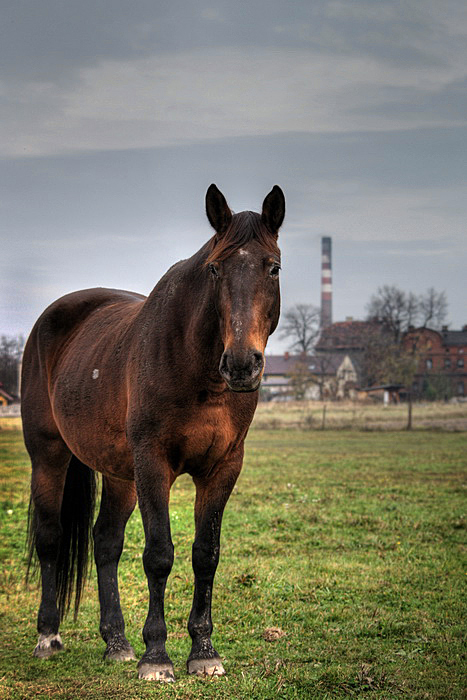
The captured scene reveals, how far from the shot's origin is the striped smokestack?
96875 millimetres

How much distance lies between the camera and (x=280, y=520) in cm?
1054

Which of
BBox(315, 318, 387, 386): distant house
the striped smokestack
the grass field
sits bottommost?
the grass field

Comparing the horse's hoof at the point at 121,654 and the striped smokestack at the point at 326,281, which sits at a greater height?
the striped smokestack at the point at 326,281

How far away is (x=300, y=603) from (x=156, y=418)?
3062 mm

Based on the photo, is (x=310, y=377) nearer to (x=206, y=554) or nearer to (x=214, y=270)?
(x=206, y=554)

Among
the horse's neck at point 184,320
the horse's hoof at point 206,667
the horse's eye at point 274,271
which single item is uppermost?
the horse's eye at point 274,271

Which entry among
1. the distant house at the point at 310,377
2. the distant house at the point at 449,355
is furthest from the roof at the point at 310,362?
the distant house at the point at 449,355

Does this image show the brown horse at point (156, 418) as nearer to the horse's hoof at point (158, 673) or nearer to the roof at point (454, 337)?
the horse's hoof at point (158, 673)

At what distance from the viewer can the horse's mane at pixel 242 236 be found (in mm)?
3975

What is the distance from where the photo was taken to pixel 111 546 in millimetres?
5633

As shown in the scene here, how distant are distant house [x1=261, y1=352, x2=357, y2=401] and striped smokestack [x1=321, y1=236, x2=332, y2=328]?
724 cm

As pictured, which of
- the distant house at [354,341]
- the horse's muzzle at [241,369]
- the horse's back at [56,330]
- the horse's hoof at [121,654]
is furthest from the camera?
the distant house at [354,341]

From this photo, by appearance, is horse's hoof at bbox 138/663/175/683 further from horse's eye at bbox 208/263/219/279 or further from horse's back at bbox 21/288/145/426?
horse's back at bbox 21/288/145/426

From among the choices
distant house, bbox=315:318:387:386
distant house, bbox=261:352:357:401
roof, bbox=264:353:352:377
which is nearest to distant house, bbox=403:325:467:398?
distant house, bbox=315:318:387:386
